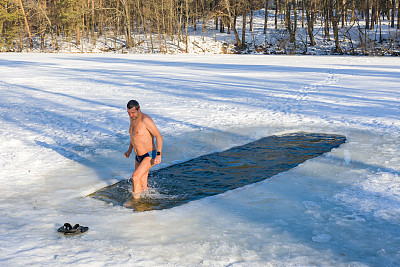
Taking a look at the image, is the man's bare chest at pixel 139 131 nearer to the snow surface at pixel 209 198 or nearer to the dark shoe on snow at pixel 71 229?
the snow surface at pixel 209 198

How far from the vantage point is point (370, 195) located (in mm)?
5773

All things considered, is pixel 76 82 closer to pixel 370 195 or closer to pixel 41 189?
pixel 41 189

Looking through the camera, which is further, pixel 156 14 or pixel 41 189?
pixel 156 14

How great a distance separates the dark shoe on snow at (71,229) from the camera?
468 cm

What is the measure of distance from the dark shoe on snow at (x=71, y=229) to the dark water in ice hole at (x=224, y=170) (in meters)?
0.99

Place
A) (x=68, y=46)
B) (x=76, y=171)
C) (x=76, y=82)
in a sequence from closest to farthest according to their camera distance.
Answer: (x=76, y=171) < (x=76, y=82) < (x=68, y=46)

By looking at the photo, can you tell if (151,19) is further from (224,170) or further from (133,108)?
(133,108)

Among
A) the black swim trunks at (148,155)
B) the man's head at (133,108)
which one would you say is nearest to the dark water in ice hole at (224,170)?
the black swim trunks at (148,155)

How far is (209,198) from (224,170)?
149 cm

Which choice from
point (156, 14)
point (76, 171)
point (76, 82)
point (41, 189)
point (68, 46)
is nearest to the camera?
point (41, 189)

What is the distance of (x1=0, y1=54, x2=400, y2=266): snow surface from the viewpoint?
429 centimetres

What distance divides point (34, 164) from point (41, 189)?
1.49 m

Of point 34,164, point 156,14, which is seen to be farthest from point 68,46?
point 34,164

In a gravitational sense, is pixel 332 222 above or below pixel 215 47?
below
